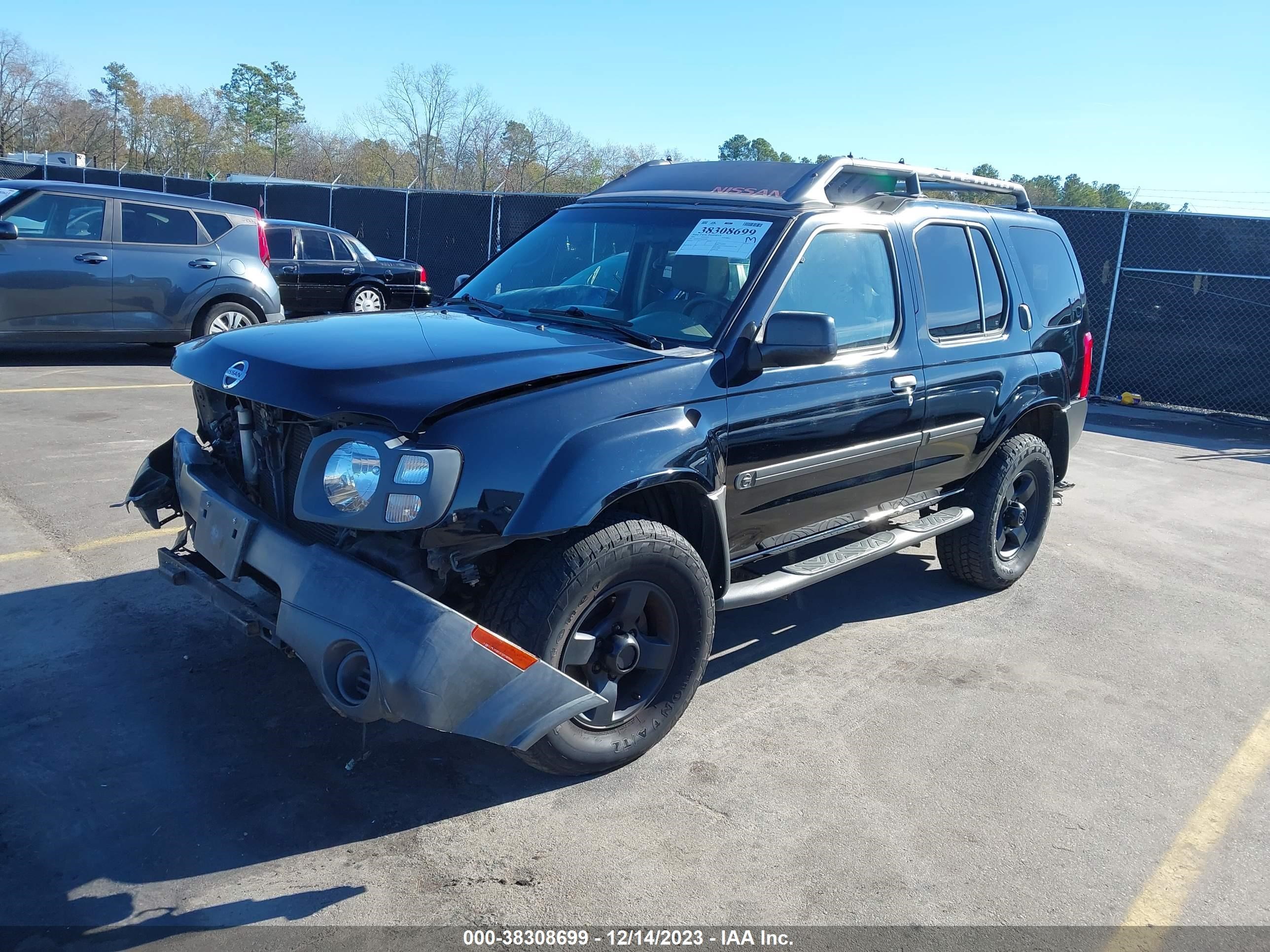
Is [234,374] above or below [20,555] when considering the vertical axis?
above

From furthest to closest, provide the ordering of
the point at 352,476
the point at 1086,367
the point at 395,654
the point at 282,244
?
the point at 282,244
the point at 1086,367
the point at 352,476
the point at 395,654

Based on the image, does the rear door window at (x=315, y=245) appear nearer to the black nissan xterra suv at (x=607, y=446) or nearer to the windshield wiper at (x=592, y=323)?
the black nissan xterra suv at (x=607, y=446)

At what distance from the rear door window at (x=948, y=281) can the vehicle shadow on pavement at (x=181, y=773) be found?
284 cm

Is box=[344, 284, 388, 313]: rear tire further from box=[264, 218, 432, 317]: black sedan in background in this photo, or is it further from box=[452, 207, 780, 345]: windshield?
box=[452, 207, 780, 345]: windshield

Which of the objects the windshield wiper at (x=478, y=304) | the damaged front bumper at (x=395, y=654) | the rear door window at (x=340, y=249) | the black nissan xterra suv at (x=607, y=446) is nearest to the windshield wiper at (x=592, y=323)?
the black nissan xterra suv at (x=607, y=446)

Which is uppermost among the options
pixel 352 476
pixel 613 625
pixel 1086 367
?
pixel 1086 367

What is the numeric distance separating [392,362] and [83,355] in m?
9.79

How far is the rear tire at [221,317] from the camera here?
34.7ft

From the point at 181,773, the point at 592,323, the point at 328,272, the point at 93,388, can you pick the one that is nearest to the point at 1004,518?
the point at 592,323

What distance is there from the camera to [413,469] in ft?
9.82

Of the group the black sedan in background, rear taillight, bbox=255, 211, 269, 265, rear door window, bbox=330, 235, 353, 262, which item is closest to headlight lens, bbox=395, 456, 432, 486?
rear taillight, bbox=255, 211, 269, 265

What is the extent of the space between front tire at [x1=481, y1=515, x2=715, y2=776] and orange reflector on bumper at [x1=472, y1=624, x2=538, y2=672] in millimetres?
130

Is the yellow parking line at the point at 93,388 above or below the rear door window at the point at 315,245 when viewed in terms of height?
below

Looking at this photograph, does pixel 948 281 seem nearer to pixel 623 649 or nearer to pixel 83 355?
pixel 623 649
